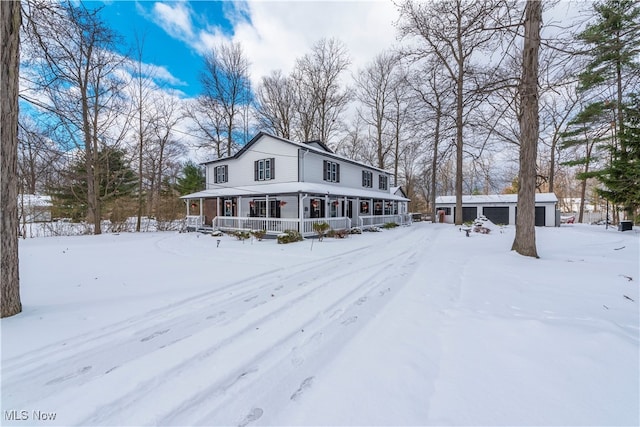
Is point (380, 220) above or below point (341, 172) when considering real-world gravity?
below

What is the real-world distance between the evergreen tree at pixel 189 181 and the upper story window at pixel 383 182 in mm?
18487

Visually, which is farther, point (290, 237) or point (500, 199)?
point (500, 199)

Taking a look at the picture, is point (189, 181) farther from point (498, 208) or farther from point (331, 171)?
point (498, 208)

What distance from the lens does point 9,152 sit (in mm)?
3631

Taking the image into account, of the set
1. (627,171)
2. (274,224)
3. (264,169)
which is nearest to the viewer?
(627,171)

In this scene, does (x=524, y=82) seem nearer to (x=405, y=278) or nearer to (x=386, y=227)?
(x=405, y=278)

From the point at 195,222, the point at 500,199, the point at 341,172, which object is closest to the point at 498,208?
the point at 500,199

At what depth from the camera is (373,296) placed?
464cm

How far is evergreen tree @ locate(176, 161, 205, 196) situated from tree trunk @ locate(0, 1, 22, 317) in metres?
24.7

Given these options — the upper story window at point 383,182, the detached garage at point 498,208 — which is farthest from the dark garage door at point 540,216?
the upper story window at point 383,182

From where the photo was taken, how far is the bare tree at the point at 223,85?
23.6m

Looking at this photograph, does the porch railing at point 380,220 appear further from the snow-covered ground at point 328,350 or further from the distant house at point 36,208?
the distant house at point 36,208

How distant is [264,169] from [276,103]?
517 inches

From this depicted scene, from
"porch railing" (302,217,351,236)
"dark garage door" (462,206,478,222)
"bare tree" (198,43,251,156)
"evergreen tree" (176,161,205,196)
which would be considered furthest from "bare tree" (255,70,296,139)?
"dark garage door" (462,206,478,222)
